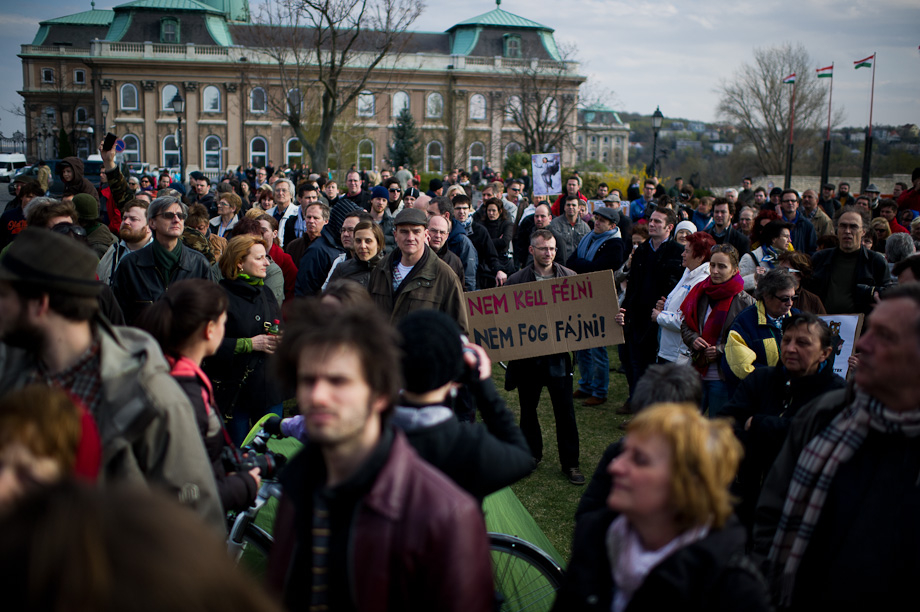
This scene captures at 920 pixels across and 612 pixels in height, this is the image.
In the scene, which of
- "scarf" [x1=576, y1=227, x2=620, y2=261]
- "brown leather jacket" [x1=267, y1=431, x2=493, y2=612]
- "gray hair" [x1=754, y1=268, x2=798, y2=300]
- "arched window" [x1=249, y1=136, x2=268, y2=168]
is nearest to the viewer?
"brown leather jacket" [x1=267, y1=431, x2=493, y2=612]

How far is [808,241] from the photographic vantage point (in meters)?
9.91

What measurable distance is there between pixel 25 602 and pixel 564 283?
5440mm

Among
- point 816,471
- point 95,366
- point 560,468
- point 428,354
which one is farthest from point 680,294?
point 95,366

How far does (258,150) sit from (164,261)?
211 feet

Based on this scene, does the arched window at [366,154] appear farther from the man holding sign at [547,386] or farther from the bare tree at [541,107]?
the man holding sign at [547,386]

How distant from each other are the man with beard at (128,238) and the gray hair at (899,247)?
677 centimetres

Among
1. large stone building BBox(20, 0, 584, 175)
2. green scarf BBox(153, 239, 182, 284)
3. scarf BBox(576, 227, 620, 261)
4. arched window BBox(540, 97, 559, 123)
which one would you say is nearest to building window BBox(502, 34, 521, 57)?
large stone building BBox(20, 0, 584, 175)

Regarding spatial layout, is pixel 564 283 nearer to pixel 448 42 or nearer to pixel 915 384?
pixel 915 384

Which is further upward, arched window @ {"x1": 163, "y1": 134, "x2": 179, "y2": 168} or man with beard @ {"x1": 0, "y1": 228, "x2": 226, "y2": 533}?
arched window @ {"x1": 163, "y1": 134, "x2": 179, "y2": 168}

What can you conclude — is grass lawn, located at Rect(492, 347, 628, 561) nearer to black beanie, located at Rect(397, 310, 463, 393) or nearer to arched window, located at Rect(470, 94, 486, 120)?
black beanie, located at Rect(397, 310, 463, 393)

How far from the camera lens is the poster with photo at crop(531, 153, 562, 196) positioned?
516 inches

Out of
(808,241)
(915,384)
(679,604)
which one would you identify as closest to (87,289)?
(679,604)

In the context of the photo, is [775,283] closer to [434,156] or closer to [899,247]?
[899,247]

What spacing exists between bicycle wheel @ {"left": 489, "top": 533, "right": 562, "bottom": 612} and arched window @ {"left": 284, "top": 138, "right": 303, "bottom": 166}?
65315 mm
